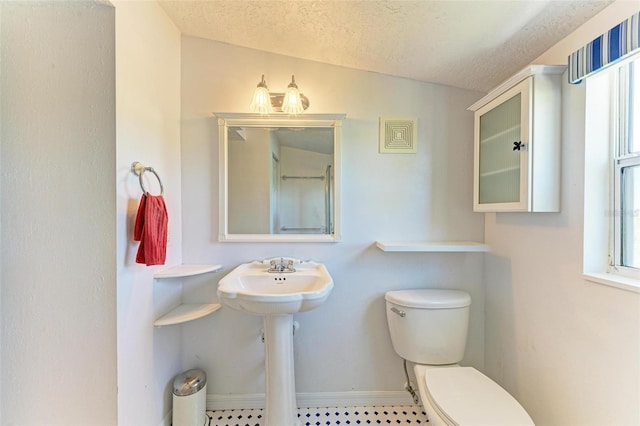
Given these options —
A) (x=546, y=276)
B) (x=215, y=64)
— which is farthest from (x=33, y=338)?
(x=546, y=276)

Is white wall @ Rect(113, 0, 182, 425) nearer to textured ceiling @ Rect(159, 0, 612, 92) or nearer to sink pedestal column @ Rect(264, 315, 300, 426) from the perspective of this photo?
textured ceiling @ Rect(159, 0, 612, 92)

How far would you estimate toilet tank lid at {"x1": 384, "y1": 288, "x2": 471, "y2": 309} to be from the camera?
135 cm

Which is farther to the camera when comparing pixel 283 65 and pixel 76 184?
pixel 283 65

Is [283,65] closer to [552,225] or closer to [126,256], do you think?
[126,256]

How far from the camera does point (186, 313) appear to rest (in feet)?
4.48

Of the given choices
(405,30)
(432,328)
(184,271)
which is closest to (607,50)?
(405,30)

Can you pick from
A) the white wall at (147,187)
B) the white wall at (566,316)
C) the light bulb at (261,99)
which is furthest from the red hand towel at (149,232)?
the white wall at (566,316)

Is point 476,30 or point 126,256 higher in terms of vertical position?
point 476,30

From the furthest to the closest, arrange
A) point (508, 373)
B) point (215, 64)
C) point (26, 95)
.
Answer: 1. point (215, 64)
2. point (508, 373)
3. point (26, 95)

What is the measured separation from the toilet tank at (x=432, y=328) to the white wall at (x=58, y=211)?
130 centimetres

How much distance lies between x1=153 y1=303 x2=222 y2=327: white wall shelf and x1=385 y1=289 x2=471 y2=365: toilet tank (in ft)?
3.31

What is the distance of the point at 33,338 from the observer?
1.03 meters

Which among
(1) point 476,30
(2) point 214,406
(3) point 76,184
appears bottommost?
(2) point 214,406

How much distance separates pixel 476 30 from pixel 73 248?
1847mm
